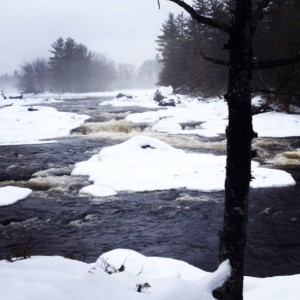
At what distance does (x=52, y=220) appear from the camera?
997 centimetres

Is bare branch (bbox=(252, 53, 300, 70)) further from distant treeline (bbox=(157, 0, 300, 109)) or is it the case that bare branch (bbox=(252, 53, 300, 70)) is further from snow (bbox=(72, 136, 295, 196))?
snow (bbox=(72, 136, 295, 196))

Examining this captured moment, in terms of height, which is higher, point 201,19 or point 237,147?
point 201,19

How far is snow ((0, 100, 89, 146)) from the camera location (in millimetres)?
23609

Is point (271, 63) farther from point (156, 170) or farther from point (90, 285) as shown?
point (156, 170)

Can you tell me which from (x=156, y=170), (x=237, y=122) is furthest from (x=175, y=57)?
(x=237, y=122)

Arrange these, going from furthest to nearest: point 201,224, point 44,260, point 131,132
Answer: point 131,132, point 201,224, point 44,260

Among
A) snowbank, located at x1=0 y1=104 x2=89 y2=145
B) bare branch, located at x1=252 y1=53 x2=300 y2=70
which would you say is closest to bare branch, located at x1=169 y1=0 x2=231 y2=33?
bare branch, located at x1=252 y1=53 x2=300 y2=70

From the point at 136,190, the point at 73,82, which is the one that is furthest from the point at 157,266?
the point at 73,82

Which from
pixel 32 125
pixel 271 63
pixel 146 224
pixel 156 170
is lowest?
pixel 146 224

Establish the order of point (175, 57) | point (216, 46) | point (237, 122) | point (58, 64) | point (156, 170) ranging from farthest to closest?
point (58, 64), point (175, 57), point (216, 46), point (156, 170), point (237, 122)

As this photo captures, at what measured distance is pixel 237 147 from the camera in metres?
3.43

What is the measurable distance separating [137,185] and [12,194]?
172 inches

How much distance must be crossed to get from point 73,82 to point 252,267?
101771 mm

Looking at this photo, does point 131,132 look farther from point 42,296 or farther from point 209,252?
point 42,296
